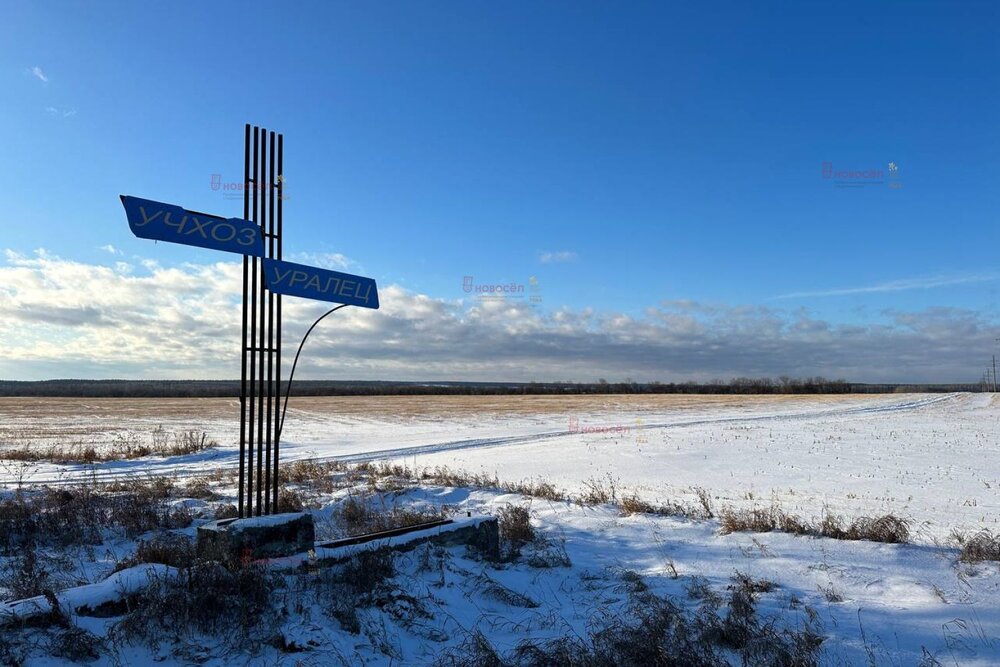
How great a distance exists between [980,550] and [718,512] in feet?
11.5

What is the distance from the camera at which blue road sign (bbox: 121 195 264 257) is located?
616 centimetres

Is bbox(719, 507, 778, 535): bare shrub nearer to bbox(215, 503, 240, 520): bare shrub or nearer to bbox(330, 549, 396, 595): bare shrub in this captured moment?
bbox(330, 549, 396, 595): bare shrub

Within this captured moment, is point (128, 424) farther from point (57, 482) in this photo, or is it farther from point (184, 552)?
point (184, 552)

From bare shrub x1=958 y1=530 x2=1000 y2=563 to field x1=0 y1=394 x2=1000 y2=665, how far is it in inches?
4.7

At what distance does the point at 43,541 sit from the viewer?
733cm

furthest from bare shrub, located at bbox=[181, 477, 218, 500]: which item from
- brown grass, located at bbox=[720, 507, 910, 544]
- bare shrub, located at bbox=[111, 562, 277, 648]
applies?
brown grass, located at bbox=[720, 507, 910, 544]

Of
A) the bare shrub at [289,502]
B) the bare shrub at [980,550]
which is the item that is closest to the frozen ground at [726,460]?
the bare shrub at [980,550]

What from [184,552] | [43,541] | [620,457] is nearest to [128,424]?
[620,457]

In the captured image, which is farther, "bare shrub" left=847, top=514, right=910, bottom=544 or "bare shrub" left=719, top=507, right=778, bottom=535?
"bare shrub" left=719, top=507, right=778, bottom=535

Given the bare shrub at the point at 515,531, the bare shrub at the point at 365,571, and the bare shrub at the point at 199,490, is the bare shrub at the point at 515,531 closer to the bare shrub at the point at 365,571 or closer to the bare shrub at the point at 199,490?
the bare shrub at the point at 365,571

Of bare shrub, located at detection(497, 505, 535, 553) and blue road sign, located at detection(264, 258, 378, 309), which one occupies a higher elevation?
blue road sign, located at detection(264, 258, 378, 309)

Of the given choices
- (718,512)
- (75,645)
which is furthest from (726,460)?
(75,645)

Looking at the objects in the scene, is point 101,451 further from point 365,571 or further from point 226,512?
point 365,571

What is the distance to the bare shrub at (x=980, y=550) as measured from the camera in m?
6.32
